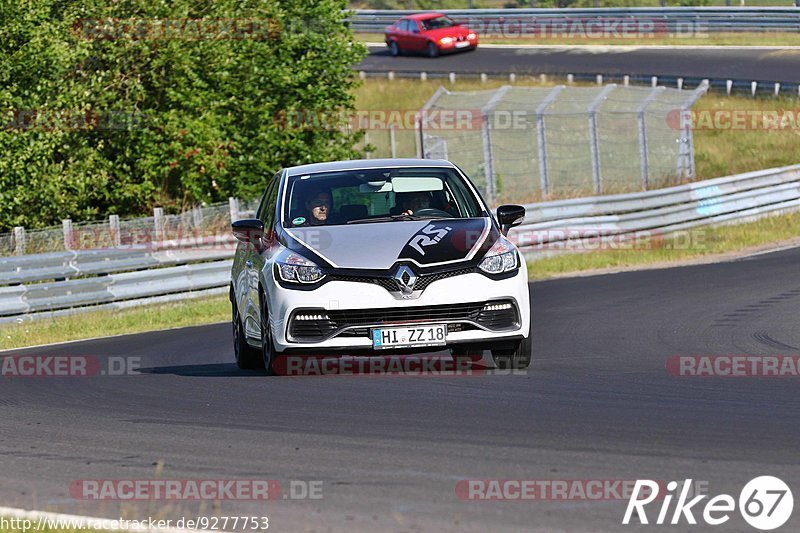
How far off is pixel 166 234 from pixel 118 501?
16.7 meters

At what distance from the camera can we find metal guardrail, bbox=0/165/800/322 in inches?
774

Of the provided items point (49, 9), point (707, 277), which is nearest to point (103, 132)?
point (49, 9)

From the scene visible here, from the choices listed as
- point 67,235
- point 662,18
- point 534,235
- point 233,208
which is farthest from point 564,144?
point 662,18

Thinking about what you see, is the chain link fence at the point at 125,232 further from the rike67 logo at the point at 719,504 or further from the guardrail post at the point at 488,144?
the rike67 logo at the point at 719,504

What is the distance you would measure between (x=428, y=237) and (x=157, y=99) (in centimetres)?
1973

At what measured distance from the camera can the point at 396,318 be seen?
32.3 feet

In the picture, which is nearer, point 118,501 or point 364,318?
point 118,501

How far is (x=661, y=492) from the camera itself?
228 inches

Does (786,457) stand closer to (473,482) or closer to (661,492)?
(661,492)

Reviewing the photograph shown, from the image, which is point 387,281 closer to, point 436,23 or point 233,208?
point 233,208

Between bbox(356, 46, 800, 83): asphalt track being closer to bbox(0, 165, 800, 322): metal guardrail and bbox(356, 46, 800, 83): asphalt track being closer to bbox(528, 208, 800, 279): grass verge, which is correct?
bbox(0, 165, 800, 322): metal guardrail

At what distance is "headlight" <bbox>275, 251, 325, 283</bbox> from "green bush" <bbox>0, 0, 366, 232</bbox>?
1540cm

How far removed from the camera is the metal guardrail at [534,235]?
774 inches

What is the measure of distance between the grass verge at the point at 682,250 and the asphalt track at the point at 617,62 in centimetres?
1764
